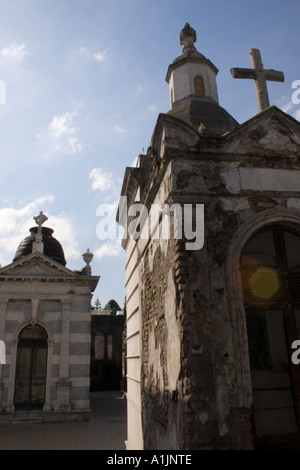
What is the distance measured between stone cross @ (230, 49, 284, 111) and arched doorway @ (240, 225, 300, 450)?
215 centimetres

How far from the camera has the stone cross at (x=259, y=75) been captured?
5.52m

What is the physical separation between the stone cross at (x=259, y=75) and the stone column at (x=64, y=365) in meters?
13.5

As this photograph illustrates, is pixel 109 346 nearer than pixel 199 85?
No

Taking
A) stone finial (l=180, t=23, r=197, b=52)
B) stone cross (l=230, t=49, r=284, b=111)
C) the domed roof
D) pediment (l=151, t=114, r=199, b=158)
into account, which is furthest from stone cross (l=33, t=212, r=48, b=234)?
pediment (l=151, t=114, r=199, b=158)

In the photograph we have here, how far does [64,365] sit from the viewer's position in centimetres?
1584

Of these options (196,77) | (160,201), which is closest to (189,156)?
(160,201)

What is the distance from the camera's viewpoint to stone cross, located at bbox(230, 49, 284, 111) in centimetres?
552

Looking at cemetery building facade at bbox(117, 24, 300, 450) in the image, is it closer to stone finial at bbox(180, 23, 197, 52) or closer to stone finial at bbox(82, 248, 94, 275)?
stone finial at bbox(180, 23, 197, 52)

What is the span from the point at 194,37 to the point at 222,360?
31.6 ft

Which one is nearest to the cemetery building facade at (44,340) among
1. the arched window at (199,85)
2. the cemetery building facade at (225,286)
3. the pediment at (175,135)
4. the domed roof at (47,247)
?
the domed roof at (47,247)

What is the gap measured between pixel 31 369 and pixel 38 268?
4.41 m

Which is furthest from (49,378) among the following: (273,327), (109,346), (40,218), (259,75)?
(109,346)

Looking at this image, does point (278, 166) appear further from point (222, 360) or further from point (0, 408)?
point (0, 408)

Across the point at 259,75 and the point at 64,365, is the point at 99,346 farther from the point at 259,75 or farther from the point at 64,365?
the point at 259,75
